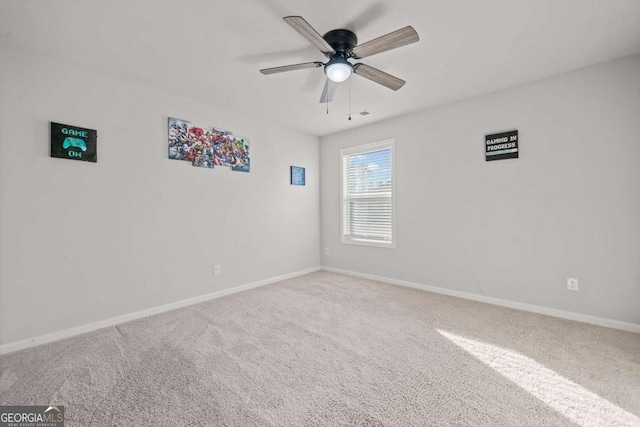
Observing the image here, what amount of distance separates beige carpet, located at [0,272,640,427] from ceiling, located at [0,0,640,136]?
8.28ft

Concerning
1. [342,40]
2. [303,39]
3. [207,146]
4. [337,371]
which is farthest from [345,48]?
[337,371]

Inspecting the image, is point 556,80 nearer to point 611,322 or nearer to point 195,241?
point 611,322

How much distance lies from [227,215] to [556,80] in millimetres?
4093

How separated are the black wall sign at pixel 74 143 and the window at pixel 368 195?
11.1 feet

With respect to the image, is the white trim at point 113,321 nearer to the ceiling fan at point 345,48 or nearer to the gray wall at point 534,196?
the gray wall at point 534,196

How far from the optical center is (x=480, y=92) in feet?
10.6

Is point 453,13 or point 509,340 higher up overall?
point 453,13

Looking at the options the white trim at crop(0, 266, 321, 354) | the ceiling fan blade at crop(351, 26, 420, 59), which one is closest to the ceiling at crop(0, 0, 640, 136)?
the ceiling fan blade at crop(351, 26, 420, 59)

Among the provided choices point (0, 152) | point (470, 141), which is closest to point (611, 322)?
point (470, 141)

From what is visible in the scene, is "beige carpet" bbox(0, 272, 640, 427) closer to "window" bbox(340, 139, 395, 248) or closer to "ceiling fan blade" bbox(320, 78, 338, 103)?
"window" bbox(340, 139, 395, 248)

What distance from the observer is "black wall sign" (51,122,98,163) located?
2436mm

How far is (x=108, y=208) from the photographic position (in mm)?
2742

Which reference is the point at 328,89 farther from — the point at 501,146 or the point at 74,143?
the point at 74,143

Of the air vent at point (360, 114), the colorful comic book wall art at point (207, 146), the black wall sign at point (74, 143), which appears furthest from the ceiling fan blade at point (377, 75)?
the black wall sign at point (74, 143)
